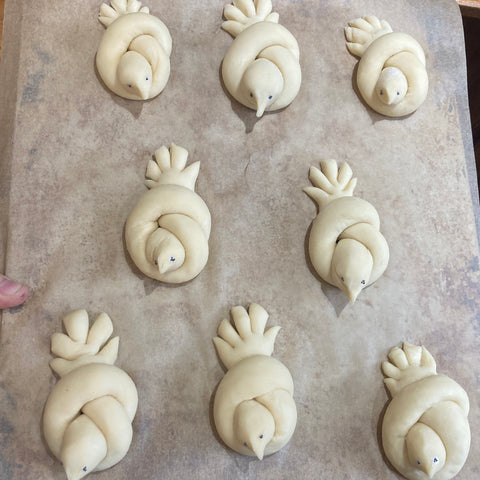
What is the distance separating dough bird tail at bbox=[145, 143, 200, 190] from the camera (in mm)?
1285

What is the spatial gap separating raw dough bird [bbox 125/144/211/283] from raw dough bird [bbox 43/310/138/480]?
198mm

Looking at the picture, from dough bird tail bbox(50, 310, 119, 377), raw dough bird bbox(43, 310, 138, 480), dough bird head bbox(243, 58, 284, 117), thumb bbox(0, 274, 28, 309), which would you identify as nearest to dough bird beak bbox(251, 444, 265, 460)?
raw dough bird bbox(43, 310, 138, 480)

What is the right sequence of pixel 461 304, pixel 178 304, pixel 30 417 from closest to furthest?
pixel 30 417 < pixel 178 304 < pixel 461 304

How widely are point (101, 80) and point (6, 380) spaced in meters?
0.78

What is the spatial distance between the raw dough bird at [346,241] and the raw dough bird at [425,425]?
0.25 metres

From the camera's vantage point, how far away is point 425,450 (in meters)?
1.09

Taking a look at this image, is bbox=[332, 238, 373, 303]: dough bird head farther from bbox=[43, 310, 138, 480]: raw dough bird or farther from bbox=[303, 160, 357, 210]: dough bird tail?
bbox=[43, 310, 138, 480]: raw dough bird

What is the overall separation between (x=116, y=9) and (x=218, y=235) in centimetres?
68

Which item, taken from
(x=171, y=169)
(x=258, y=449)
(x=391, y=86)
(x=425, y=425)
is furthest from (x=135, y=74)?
(x=425, y=425)

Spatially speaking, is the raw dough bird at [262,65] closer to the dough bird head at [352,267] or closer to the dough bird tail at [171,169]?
the dough bird tail at [171,169]

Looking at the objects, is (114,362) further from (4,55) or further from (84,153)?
(4,55)

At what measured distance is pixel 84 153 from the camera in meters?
1.31

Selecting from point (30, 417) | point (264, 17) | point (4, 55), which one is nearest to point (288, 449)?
point (30, 417)

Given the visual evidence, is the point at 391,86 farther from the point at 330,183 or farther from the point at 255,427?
the point at 255,427
